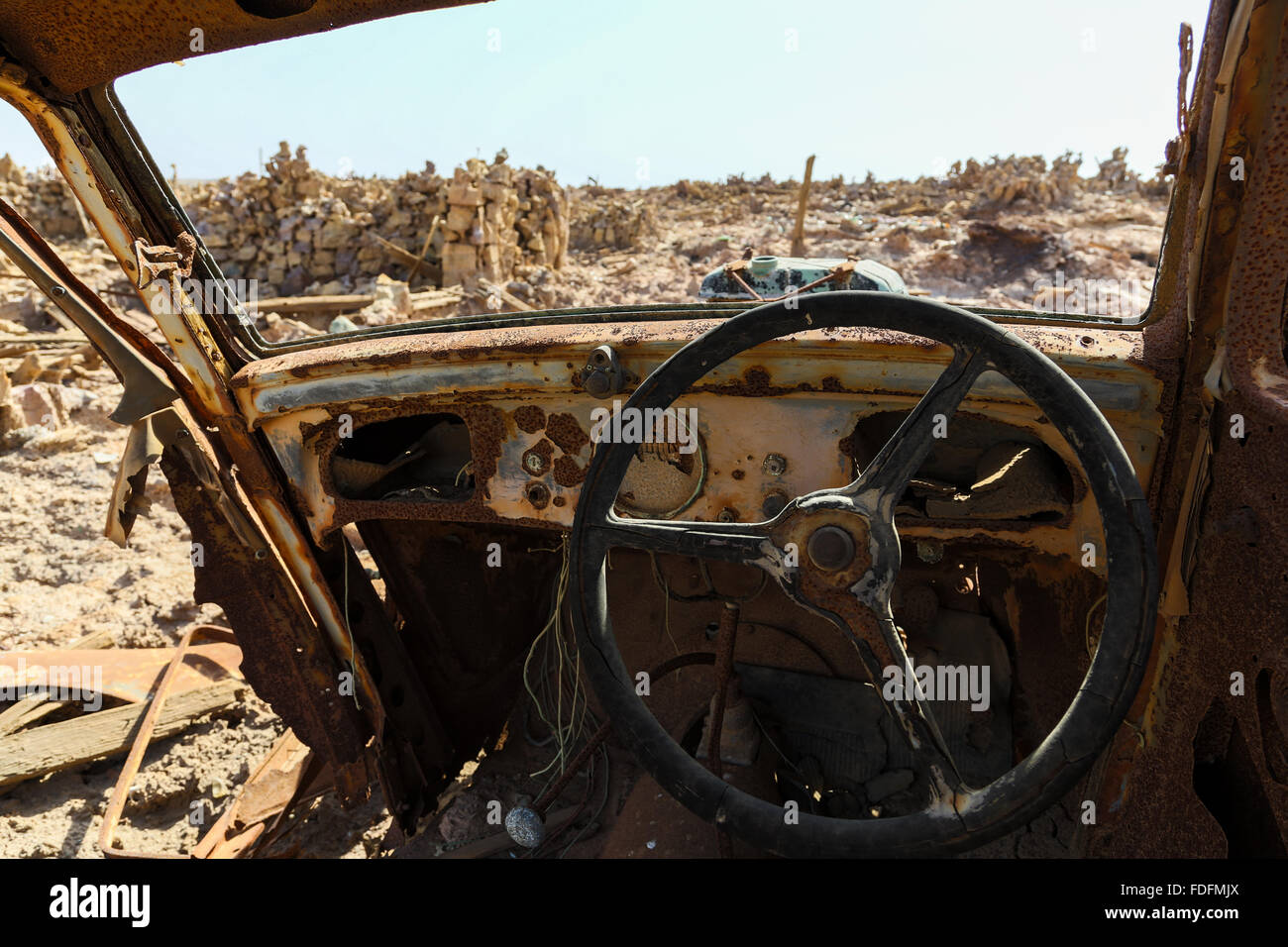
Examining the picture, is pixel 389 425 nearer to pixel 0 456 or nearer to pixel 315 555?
pixel 315 555

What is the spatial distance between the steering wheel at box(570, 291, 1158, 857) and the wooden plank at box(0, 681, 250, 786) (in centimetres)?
264

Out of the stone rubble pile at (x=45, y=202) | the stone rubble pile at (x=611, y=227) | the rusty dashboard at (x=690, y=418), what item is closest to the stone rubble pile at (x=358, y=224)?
the stone rubble pile at (x=611, y=227)

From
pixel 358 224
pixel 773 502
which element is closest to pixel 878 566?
pixel 773 502

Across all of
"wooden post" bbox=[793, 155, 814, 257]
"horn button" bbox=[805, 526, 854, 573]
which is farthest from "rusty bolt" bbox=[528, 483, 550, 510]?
"wooden post" bbox=[793, 155, 814, 257]

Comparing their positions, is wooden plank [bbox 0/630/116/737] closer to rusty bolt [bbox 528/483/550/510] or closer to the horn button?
rusty bolt [bbox 528/483/550/510]

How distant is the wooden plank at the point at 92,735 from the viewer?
300 centimetres

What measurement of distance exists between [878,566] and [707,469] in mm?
587

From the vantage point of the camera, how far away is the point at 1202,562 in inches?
57.6

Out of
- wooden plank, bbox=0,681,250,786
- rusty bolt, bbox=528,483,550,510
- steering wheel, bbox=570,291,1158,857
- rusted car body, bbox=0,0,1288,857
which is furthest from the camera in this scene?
wooden plank, bbox=0,681,250,786

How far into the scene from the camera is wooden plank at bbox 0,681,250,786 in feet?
9.84

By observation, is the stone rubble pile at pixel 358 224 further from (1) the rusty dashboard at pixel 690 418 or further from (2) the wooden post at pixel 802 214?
(1) the rusty dashboard at pixel 690 418

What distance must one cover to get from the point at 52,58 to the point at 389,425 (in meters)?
1.24

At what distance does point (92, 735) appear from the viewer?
10.4 ft
